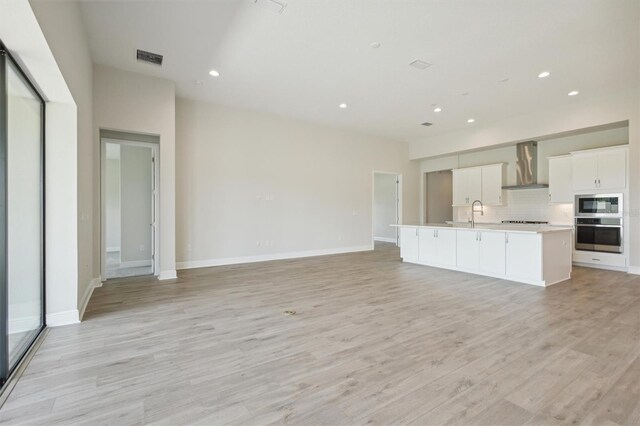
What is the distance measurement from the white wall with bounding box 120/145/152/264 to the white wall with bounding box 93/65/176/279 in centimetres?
164

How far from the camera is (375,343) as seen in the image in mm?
2676

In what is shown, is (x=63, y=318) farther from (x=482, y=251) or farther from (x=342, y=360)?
(x=482, y=251)

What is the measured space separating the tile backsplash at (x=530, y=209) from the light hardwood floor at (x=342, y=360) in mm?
3234

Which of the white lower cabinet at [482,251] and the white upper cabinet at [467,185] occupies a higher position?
the white upper cabinet at [467,185]

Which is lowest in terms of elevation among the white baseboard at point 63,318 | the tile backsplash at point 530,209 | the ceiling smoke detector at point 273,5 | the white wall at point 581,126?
the white baseboard at point 63,318

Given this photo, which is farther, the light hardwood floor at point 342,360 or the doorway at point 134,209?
the doorway at point 134,209

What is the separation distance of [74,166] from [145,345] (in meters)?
2.01

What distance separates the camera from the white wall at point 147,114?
15.2ft

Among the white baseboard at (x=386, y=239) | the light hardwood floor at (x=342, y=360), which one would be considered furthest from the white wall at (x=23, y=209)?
the white baseboard at (x=386, y=239)

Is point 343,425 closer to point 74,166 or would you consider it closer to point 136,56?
point 74,166

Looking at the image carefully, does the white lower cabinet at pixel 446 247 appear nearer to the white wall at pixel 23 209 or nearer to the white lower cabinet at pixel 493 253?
the white lower cabinet at pixel 493 253

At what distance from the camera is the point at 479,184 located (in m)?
8.30

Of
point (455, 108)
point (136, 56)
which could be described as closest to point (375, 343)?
point (136, 56)

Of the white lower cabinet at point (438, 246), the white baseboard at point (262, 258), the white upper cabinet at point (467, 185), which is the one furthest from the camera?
the white upper cabinet at point (467, 185)
